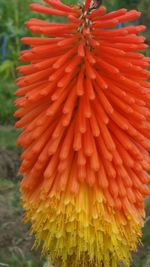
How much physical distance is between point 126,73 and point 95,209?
0.56 meters

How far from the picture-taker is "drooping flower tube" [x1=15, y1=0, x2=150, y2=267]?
2615mm

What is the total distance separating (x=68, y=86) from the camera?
107 inches

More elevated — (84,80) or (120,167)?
(84,80)

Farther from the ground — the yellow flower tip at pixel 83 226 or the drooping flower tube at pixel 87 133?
the drooping flower tube at pixel 87 133

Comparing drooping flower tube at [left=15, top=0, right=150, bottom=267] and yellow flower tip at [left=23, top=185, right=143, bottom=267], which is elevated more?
drooping flower tube at [left=15, top=0, right=150, bottom=267]

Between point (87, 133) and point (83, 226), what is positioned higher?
point (87, 133)

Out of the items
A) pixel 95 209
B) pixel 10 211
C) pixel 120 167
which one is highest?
pixel 120 167

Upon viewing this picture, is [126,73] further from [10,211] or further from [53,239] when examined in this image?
[10,211]

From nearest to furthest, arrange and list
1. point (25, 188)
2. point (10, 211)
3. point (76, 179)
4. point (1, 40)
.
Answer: point (76, 179) < point (25, 188) < point (10, 211) < point (1, 40)

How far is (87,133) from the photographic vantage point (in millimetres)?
2650

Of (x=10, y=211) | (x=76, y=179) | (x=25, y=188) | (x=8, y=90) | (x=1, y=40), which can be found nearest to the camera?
(x=76, y=179)

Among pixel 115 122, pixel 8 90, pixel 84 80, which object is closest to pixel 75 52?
pixel 84 80

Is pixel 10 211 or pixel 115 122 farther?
pixel 10 211

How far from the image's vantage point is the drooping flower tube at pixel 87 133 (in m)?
2.62
